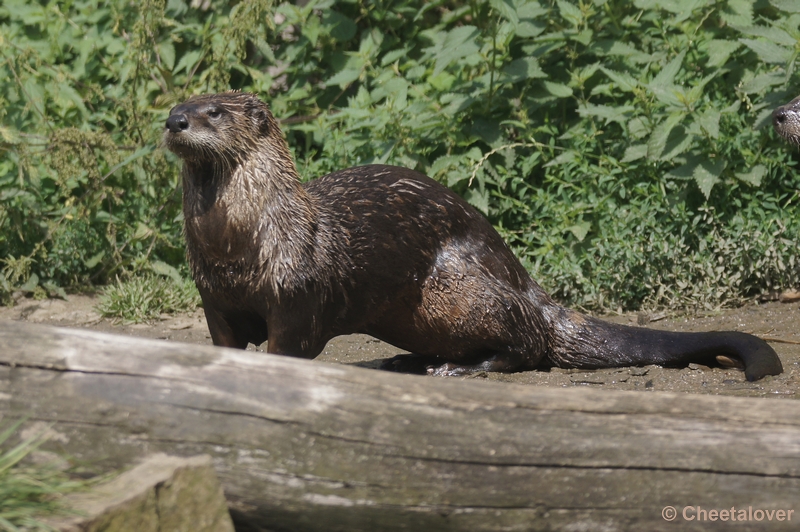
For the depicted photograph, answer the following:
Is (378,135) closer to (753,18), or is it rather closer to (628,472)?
(753,18)

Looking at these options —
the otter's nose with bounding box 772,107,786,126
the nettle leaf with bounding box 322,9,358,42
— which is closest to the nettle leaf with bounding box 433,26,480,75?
Answer: the nettle leaf with bounding box 322,9,358,42

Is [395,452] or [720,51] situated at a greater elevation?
[720,51]

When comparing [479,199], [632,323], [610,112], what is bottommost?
[632,323]

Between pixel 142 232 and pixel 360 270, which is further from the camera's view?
pixel 142 232

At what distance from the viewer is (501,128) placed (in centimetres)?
548

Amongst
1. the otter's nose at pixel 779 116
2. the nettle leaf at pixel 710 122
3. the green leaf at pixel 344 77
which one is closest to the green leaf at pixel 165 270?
the green leaf at pixel 344 77

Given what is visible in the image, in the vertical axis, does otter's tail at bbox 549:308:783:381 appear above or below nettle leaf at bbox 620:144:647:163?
below

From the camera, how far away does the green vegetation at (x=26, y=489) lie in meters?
1.81

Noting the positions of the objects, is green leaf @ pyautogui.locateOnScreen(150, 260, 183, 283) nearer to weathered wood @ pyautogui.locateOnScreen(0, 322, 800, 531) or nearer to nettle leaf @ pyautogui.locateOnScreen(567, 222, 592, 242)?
nettle leaf @ pyautogui.locateOnScreen(567, 222, 592, 242)

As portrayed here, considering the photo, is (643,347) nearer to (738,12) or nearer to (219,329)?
(219,329)

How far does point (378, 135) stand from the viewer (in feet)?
18.0

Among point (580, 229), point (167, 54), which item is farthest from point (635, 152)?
point (167, 54)

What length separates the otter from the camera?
3277mm

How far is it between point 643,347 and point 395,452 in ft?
6.57
